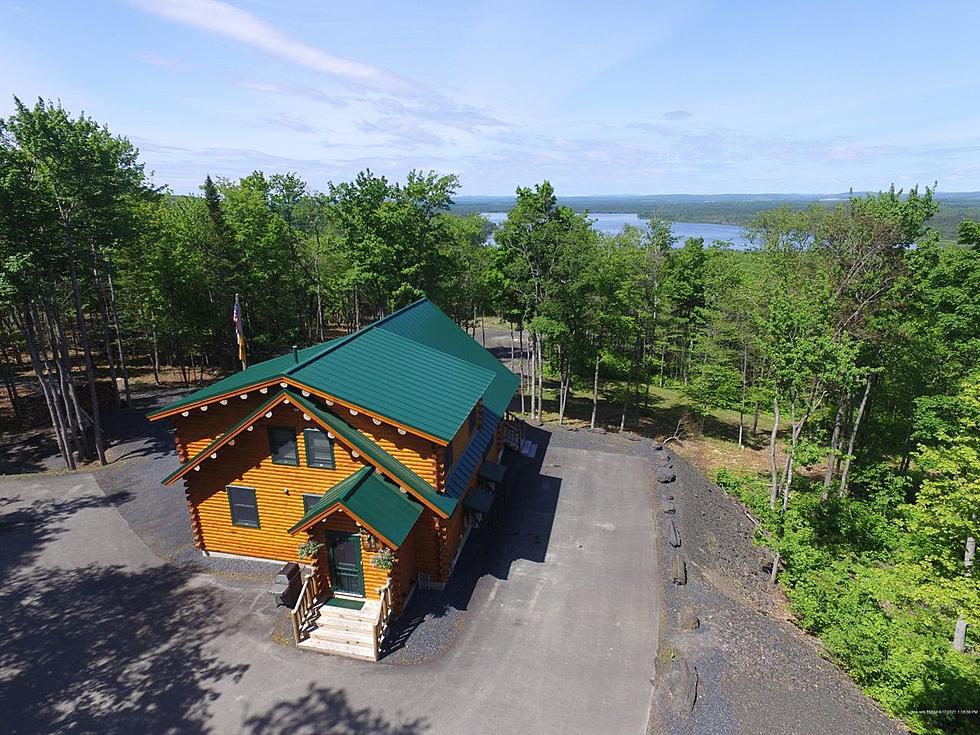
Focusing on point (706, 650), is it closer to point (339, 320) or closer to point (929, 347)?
point (929, 347)

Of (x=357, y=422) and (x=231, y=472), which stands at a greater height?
(x=357, y=422)

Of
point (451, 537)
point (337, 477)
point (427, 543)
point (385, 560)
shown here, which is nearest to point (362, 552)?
point (385, 560)

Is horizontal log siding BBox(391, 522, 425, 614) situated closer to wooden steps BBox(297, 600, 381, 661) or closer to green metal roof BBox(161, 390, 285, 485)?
wooden steps BBox(297, 600, 381, 661)

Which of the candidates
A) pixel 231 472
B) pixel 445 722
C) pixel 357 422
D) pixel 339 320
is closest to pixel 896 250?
pixel 357 422

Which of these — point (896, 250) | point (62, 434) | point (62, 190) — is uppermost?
point (62, 190)

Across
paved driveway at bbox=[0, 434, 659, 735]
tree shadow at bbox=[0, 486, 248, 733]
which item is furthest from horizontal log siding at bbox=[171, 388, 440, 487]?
tree shadow at bbox=[0, 486, 248, 733]

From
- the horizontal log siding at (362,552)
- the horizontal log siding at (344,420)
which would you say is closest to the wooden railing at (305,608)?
the horizontal log siding at (362,552)

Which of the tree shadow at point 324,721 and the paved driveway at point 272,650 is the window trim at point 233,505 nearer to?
the paved driveway at point 272,650
